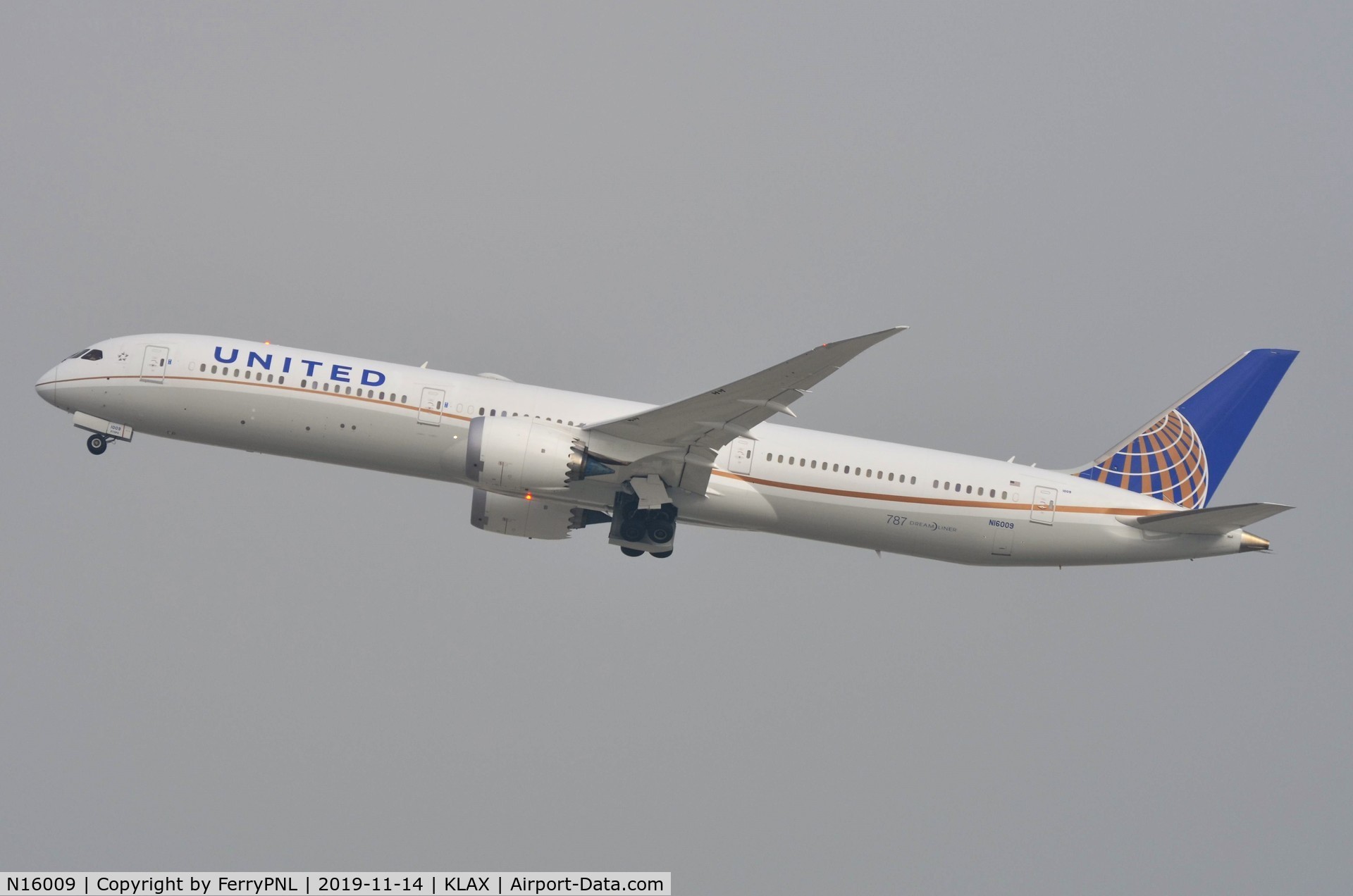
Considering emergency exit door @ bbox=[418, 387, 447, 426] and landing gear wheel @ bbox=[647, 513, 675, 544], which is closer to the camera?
emergency exit door @ bbox=[418, 387, 447, 426]

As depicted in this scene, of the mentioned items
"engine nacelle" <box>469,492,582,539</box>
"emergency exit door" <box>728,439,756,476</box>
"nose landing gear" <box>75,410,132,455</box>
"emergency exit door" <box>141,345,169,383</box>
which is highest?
"emergency exit door" <box>141,345,169,383</box>

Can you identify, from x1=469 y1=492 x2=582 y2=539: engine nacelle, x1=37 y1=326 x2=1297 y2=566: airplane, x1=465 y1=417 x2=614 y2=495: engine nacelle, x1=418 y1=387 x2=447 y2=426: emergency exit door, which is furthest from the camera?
x1=469 y1=492 x2=582 y2=539: engine nacelle

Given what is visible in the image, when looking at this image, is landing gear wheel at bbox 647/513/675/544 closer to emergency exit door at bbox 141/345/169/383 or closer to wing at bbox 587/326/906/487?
wing at bbox 587/326/906/487

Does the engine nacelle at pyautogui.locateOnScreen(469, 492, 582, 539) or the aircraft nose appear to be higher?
the aircraft nose

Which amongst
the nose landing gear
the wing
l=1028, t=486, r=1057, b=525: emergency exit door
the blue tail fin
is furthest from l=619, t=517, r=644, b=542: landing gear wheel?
the nose landing gear

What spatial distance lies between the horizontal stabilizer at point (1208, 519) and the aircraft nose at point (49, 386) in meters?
29.3

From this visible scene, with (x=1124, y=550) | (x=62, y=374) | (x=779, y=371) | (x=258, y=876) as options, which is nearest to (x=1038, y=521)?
(x=1124, y=550)

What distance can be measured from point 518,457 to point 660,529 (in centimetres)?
458

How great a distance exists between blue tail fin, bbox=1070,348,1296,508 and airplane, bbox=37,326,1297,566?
119cm

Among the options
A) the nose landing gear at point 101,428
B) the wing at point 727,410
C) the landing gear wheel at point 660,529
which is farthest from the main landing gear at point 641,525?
the nose landing gear at point 101,428

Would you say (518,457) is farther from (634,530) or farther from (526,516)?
(526,516)

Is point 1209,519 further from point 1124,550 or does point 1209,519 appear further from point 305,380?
point 305,380

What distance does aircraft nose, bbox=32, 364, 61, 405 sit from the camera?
40.8 m

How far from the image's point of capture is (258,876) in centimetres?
3934
